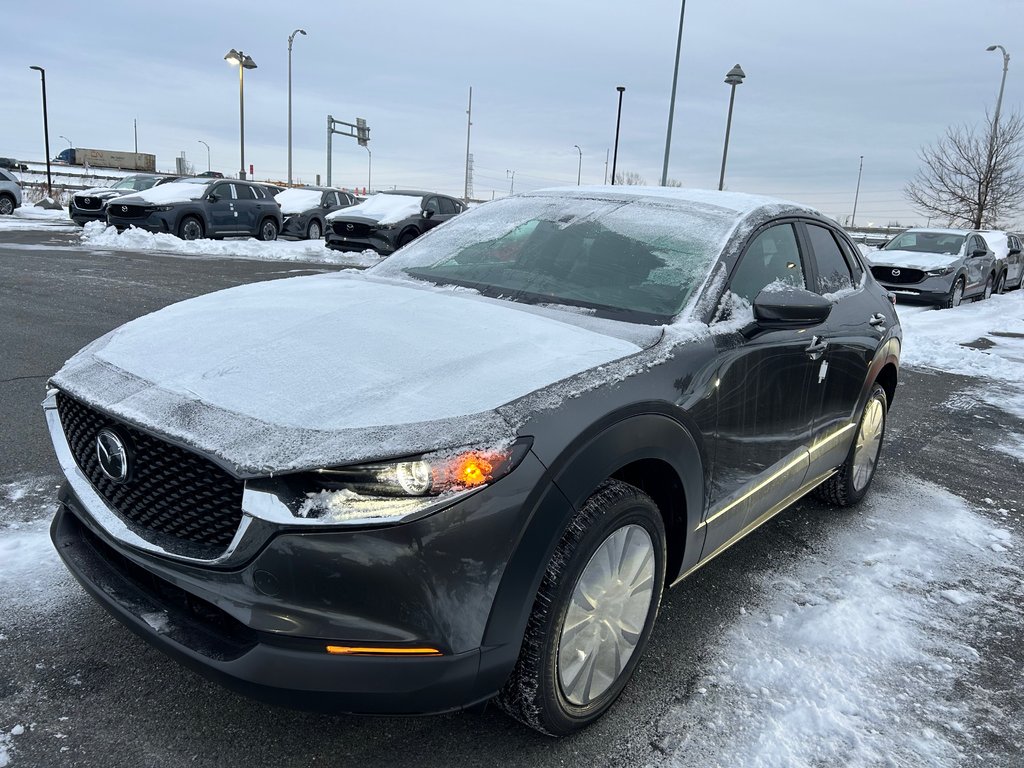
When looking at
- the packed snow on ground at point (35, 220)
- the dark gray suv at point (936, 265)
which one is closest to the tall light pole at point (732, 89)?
the dark gray suv at point (936, 265)

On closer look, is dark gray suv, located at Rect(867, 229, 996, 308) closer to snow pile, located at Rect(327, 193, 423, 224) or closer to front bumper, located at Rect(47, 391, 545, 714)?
snow pile, located at Rect(327, 193, 423, 224)

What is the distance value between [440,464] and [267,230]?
21.0 m

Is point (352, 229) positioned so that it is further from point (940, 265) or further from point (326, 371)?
point (326, 371)

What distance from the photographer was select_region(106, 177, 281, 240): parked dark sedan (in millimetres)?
18344

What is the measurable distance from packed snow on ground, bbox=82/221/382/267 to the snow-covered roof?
0.88 meters

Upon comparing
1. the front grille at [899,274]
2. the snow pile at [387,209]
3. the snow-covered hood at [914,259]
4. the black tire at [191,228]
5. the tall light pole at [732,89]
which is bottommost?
the black tire at [191,228]

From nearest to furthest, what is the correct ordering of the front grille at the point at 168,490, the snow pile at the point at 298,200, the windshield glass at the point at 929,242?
the front grille at the point at 168,490, the windshield glass at the point at 929,242, the snow pile at the point at 298,200

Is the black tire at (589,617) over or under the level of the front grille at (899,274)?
under

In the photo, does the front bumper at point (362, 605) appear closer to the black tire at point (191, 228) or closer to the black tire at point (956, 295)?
the black tire at point (956, 295)

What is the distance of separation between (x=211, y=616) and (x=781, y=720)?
1806 millimetres

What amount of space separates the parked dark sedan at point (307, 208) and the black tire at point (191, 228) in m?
3.34

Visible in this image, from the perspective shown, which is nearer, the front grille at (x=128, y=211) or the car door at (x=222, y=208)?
the front grille at (x=128, y=211)

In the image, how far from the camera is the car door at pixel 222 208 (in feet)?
63.7

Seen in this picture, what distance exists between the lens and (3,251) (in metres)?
14.8
